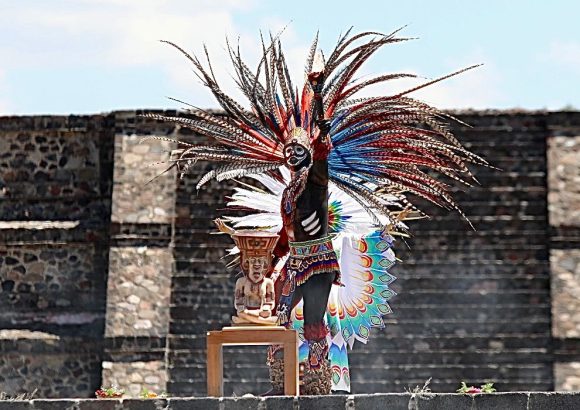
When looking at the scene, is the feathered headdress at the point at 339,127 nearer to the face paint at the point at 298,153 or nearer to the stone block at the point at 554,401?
the face paint at the point at 298,153

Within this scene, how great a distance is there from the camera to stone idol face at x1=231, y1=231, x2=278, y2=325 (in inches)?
381

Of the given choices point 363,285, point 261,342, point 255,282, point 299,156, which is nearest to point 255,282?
point 255,282

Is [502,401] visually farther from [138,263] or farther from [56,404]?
[138,263]

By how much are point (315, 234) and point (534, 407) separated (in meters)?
2.52

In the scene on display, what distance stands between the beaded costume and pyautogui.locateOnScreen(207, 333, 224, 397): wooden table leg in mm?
815

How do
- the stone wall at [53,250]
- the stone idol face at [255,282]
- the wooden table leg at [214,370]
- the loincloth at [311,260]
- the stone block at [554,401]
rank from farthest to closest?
the stone wall at [53,250] → the loincloth at [311,260] → the stone idol face at [255,282] → the wooden table leg at [214,370] → the stone block at [554,401]

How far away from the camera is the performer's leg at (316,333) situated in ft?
33.2

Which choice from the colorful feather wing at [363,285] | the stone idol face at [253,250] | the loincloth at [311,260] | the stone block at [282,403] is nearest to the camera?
the stone block at [282,403]

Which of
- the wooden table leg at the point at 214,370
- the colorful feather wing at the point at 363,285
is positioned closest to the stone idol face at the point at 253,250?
the wooden table leg at the point at 214,370

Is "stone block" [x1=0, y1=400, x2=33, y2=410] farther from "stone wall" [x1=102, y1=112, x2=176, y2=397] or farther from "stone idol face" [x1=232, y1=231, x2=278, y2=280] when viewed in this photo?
"stone wall" [x1=102, y1=112, x2=176, y2=397]

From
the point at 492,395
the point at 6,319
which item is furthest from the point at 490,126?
the point at 492,395

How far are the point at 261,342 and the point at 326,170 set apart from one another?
1.57 meters

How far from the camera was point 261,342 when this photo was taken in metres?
9.52

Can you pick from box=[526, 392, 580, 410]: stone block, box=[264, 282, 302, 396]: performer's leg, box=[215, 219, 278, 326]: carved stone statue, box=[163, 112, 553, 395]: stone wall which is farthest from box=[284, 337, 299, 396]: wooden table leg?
box=[163, 112, 553, 395]: stone wall
